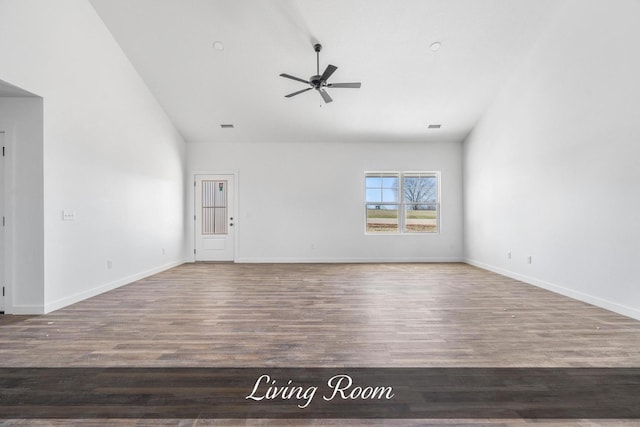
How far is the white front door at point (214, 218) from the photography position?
23.1 feet

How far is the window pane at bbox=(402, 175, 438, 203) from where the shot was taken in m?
7.17

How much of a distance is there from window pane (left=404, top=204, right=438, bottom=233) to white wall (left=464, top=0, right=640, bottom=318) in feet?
5.48

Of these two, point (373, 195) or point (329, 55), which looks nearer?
point (329, 55)

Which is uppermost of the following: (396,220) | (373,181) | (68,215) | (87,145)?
(87,145)

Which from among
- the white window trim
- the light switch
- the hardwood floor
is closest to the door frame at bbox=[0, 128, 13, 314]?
the hardwood floor

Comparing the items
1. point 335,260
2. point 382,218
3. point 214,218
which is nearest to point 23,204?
point 214,218

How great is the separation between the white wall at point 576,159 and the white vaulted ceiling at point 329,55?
64cm

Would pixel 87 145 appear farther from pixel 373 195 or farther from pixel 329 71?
pixel 373 195

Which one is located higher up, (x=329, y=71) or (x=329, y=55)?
(x=329, y=55)

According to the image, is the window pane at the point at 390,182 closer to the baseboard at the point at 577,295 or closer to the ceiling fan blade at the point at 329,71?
the baseboard at the point at 577,295

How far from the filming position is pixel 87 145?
3.86 meters

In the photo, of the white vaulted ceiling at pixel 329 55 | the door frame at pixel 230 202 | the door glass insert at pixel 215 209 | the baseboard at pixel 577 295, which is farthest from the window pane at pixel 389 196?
the door glass insert at pixel 215 209

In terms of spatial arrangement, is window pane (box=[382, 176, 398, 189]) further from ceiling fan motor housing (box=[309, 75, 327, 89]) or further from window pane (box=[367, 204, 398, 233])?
ceiling fan motor housing (box=[309, 75, 327, 89])

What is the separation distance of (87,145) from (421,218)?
21.3 feet
